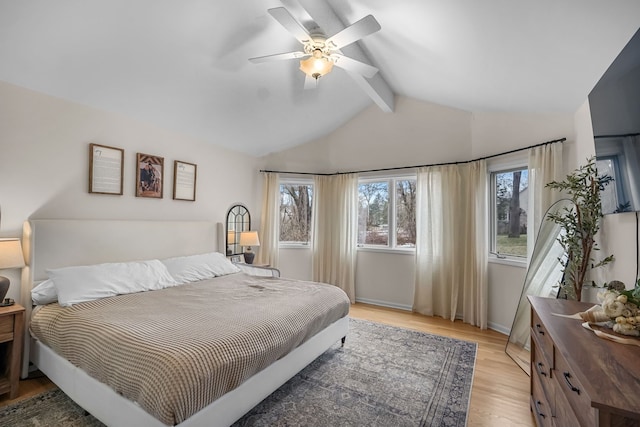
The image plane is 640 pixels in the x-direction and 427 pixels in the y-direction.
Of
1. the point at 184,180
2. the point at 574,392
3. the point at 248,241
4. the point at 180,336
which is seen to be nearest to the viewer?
the point at 574,392

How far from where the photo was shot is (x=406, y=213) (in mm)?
4660

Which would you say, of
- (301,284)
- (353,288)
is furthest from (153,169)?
(353,288)

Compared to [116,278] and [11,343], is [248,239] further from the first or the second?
[11,343]

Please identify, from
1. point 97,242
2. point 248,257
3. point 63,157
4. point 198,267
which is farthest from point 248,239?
point 63,157

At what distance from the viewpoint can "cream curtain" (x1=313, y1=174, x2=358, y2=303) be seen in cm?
482

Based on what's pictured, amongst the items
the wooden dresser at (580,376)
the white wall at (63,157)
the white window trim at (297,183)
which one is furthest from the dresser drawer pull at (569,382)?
the white window trim at (297,183)

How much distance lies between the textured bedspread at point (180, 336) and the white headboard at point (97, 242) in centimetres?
44

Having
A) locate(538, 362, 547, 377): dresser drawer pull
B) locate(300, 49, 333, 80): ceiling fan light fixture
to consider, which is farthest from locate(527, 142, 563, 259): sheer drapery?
locate(300, 49, 333, 80): ceiling fan light fixture

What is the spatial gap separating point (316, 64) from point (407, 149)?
8.17 feet

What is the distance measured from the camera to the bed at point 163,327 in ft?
5.06

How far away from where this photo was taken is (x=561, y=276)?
109 inches

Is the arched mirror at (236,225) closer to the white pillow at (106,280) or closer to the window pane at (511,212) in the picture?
the white pillow at (106,280)

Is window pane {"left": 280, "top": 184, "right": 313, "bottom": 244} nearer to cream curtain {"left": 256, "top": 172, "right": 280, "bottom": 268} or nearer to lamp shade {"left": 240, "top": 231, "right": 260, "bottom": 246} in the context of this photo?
cream curtain {"left": 256, "top": 172, "right": 280, "bottom": 268}

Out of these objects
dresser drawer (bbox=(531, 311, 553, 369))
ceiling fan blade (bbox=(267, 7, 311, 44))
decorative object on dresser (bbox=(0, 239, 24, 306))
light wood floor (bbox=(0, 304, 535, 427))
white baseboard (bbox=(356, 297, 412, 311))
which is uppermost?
ceiling fan blade (bbox=(267, 7, 311, 44))
